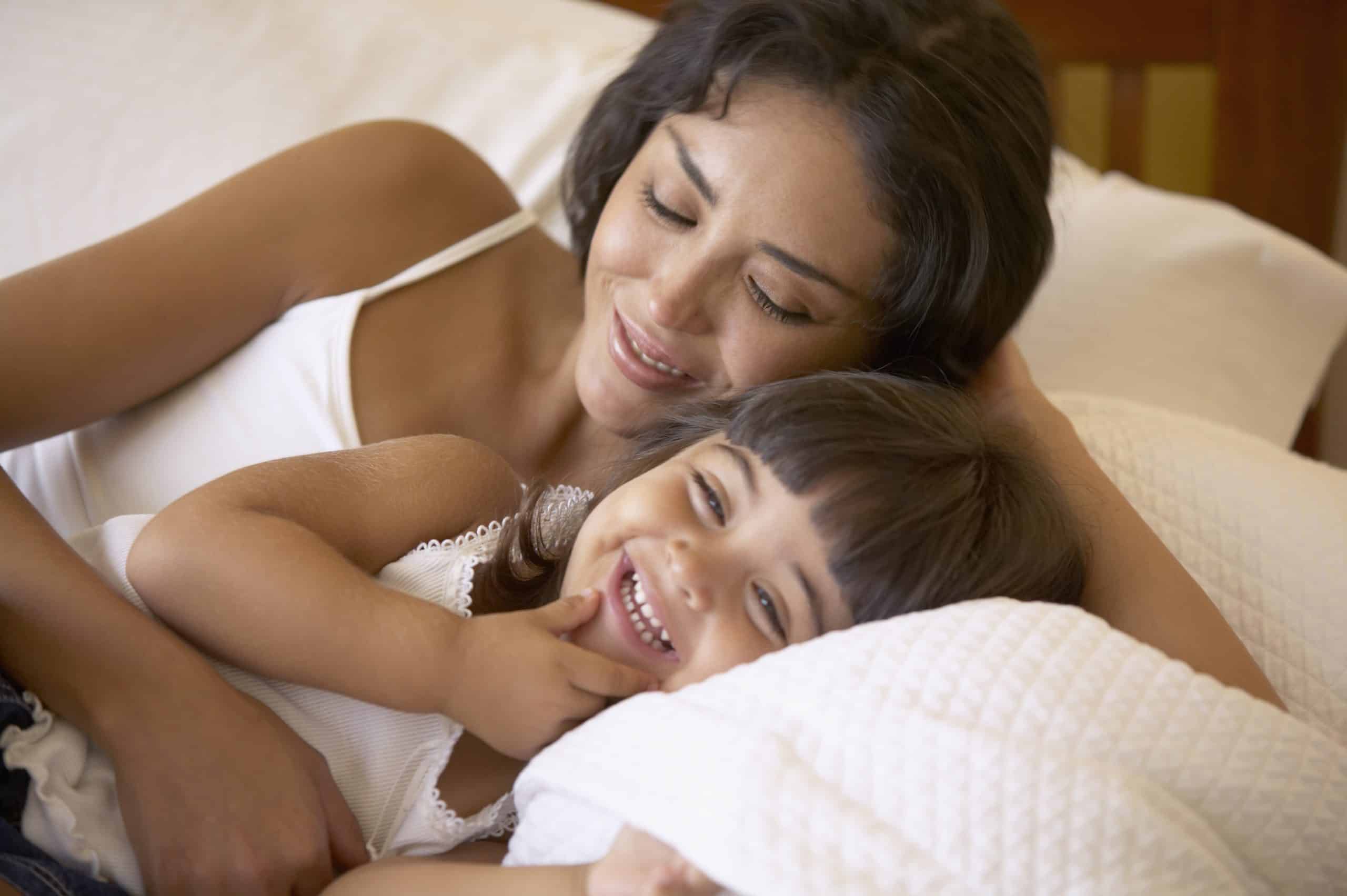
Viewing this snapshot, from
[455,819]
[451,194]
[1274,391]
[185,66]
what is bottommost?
[1274,391]

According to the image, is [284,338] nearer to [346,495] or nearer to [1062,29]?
[346,495]

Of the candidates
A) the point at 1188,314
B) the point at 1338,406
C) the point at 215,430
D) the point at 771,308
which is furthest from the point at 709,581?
the point at 1338,406

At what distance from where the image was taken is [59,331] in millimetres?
1258

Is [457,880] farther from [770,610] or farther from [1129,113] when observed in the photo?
[1129,113]

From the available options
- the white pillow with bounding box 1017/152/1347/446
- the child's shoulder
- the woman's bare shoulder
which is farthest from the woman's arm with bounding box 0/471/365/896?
the white pillow with bounding box 1017/152/1347/446

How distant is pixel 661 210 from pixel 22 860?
0.88m

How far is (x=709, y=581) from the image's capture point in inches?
38.6

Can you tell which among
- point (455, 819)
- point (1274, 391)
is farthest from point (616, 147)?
point (1274, 391)

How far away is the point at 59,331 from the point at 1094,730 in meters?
1.14

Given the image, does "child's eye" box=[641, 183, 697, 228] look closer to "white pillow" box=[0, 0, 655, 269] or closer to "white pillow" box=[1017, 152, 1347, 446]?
"white pillow" box=[0, 0, 655, 269]

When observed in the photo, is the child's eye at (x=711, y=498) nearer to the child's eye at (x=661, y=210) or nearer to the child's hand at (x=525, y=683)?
the child's hand at (x=525, y=683)

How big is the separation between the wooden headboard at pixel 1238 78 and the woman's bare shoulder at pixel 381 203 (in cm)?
158

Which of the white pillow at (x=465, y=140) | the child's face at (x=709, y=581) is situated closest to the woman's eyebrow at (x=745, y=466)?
the child's face at (x=709, y=581)

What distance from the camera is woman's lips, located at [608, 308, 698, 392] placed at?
1318mm
